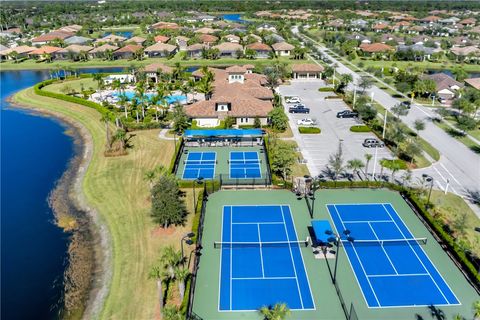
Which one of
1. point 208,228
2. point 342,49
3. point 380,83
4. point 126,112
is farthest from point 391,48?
point 208,228

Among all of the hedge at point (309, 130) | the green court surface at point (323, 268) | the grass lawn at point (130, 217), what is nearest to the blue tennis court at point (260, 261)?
the green court surface at point (323, 268)

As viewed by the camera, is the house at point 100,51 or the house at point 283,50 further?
the house at point 283,50

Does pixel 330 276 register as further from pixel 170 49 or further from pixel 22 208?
pixel 170 49

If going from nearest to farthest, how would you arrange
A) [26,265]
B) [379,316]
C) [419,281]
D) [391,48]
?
[379,316] < [419,281] < [26,265] < [391,48]

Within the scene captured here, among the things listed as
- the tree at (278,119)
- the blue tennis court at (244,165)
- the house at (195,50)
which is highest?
the house at (195,50)

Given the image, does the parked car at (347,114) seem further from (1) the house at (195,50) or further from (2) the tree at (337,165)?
(1) the house at (195,50)

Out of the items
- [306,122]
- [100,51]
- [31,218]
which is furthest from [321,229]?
[100,51]
